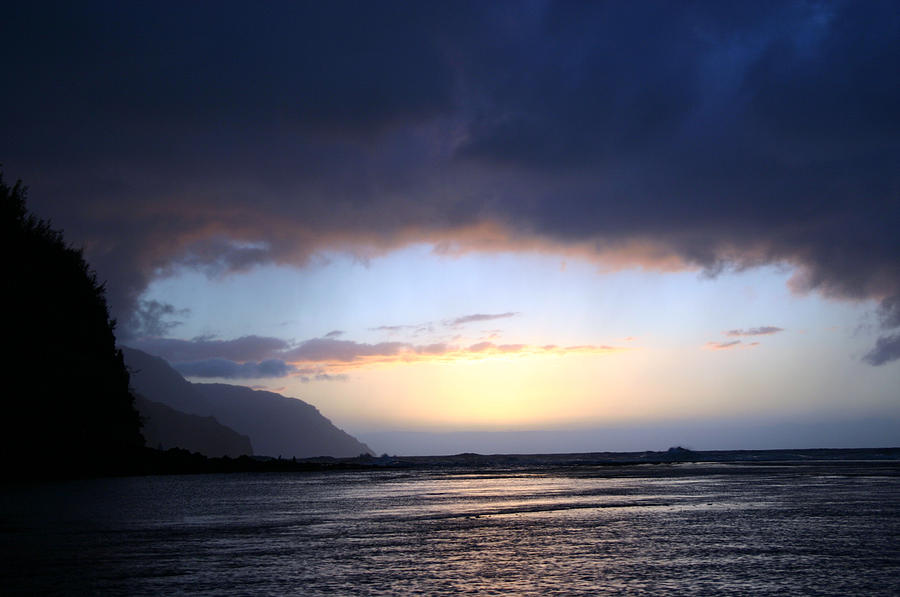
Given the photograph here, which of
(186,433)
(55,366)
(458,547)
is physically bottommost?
(458,547)

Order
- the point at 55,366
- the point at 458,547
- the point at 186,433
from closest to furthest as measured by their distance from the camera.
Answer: the point at 458,547 → the point at 55,366 → the point at 186,433

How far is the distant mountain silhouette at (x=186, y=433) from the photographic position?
A: 444ft

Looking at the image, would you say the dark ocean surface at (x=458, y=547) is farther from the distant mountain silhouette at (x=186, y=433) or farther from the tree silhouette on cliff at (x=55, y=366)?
the distant mountain silhouette at (x=186, y=433)

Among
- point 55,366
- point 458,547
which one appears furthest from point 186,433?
point 458,547

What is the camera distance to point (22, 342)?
153 ft

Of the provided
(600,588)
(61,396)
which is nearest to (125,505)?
(600,588)

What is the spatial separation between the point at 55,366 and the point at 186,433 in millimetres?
102525

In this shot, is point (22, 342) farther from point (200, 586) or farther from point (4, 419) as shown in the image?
point (200, 586)

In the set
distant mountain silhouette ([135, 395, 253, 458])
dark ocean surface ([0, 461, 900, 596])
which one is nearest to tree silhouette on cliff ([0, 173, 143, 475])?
dark ocean surface ([0, 461, 900, 596])

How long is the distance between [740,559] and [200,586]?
8.66 metres

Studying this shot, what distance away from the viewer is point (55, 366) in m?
49.7

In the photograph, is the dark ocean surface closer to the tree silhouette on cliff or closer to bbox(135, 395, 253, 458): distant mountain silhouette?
the tree silhouette on cliff

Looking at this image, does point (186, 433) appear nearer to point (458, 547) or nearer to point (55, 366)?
point (55, 366)

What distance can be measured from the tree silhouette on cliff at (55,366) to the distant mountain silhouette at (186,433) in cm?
7330
